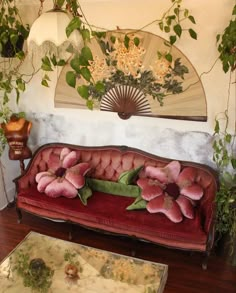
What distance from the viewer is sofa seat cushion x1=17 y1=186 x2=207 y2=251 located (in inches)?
91.5

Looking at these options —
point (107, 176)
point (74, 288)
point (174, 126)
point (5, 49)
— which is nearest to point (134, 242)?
point (107, 176)

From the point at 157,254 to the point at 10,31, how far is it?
2438 millimetres

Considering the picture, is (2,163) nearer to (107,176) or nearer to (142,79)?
(107,176)

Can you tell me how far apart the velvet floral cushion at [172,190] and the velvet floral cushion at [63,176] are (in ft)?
1.90

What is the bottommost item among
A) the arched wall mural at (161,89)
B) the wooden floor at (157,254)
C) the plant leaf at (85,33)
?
the wooden floor at (157,254)

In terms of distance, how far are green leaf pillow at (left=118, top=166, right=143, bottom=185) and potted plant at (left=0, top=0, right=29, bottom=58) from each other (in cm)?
148

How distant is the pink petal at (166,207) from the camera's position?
2.39 m

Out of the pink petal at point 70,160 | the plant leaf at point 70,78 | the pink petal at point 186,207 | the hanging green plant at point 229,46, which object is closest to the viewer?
the plant leaf at point 70,78

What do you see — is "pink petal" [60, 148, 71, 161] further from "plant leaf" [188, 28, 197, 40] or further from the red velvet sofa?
"plant leaf" [188, 28, 197, 40]

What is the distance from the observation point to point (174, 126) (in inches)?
109

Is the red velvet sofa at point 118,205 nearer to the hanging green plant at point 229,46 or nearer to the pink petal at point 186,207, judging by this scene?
the pink petal at point 186,207

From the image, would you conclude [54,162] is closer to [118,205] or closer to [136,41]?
[118,205]

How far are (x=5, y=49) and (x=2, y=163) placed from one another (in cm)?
128

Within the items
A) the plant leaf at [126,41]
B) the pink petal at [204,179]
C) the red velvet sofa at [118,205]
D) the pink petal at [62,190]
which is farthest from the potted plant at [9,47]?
the pink petal at [204,179]
